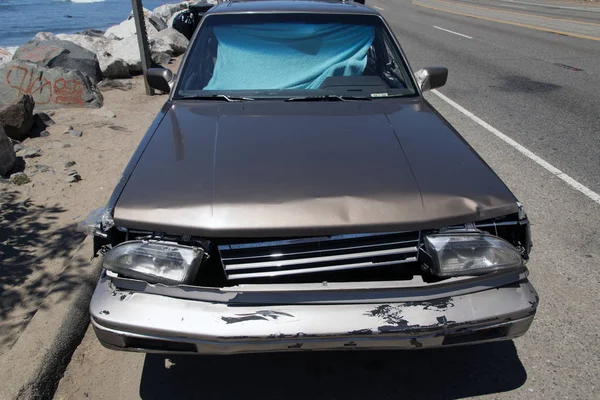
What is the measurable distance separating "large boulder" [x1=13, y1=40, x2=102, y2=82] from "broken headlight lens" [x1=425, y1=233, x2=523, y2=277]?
23.8 feet

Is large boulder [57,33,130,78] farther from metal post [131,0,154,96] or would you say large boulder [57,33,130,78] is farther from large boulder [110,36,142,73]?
metal post [131,0,154,96]

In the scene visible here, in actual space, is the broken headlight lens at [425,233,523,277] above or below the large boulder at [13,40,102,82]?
above

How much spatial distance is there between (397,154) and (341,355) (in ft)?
3.84

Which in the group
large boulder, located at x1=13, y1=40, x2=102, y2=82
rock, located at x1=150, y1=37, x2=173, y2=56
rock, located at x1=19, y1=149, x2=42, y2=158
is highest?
large boulder, located at x1=13, y1=40, x2=102, y2=82

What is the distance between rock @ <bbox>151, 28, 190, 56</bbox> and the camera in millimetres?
11266

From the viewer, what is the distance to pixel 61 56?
8242 mm

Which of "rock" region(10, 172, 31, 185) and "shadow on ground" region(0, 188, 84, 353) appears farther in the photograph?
"rock" region(10, 172, 31, 185)

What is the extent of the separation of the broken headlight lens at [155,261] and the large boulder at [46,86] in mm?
5863

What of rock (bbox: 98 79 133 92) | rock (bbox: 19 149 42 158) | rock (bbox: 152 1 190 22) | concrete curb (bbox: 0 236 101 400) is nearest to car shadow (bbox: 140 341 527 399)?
concrete curb (bbox: 0 236 101 400)

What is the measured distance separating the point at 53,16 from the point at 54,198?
29.8 meters

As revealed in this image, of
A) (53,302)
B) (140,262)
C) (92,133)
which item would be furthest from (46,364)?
(92,133)

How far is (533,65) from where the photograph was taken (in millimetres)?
11055

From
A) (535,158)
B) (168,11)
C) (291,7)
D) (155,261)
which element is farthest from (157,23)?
(155,261)

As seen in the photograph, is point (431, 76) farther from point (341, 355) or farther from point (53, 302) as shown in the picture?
point (53, 302)
